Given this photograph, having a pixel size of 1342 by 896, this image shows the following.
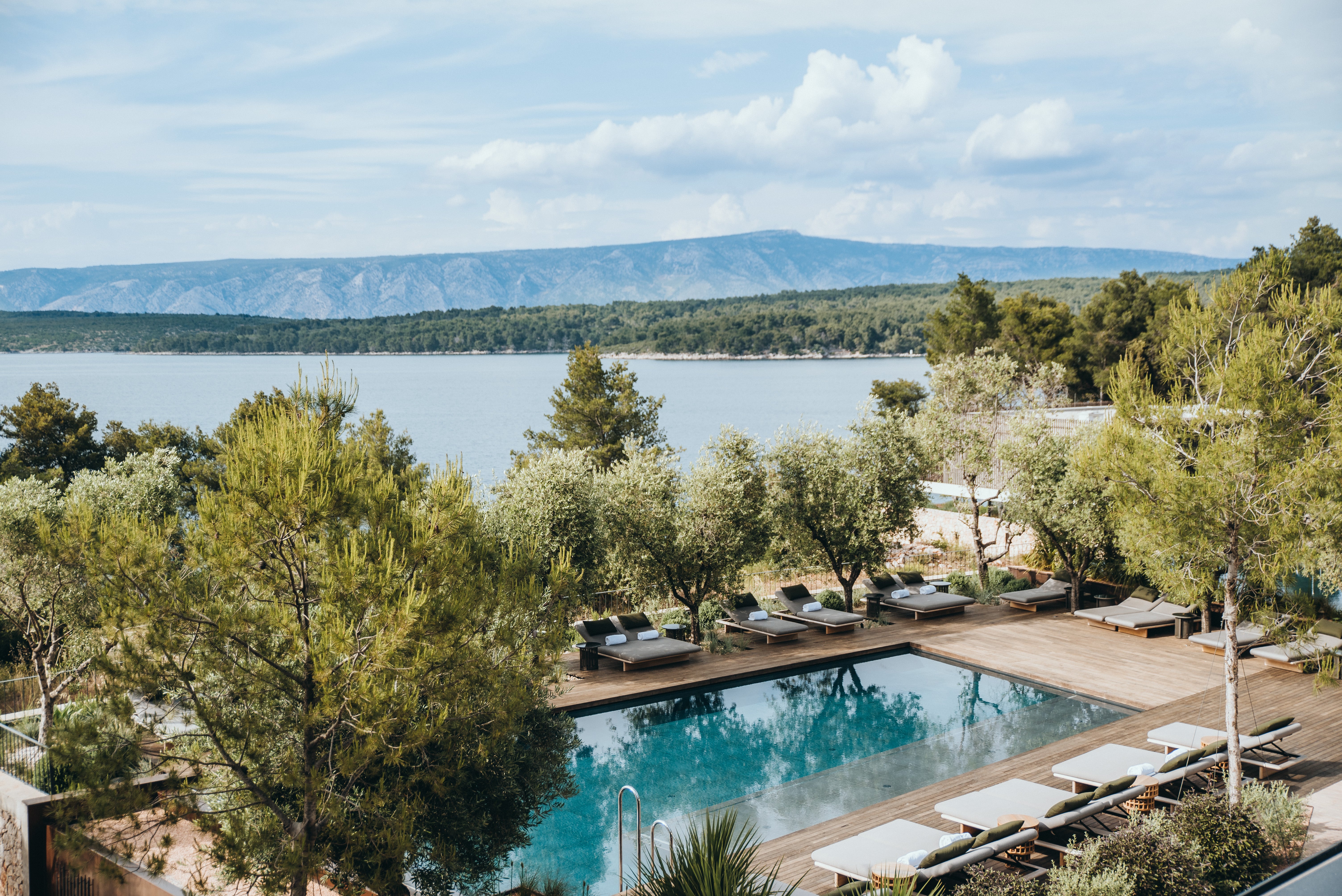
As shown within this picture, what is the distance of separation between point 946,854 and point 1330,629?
11.5 meters

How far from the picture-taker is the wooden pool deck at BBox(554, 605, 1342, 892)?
10.7 meters

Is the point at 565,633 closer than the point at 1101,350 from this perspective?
Yes

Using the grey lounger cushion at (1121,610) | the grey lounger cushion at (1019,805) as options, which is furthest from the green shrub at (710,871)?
the grey lounger cushion at (1121,610)

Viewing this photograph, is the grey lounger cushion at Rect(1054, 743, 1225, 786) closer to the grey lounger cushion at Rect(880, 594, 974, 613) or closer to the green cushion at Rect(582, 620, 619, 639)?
the grey lounger cushion at Rect(880, 594, 974, 613)

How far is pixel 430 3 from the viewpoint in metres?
24.7

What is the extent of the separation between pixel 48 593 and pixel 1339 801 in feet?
51.8

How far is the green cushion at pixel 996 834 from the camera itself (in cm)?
869

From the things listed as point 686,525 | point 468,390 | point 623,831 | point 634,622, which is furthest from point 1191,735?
point 468,390

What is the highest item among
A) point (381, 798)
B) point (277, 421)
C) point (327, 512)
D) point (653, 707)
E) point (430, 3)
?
point (430, 3)

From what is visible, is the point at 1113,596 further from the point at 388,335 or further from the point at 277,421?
the point at 388,335

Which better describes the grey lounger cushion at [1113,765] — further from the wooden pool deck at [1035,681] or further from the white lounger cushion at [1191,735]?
the wooden pool deck at [1035,681]

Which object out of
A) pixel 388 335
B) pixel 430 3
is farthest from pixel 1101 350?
pixel 388 335

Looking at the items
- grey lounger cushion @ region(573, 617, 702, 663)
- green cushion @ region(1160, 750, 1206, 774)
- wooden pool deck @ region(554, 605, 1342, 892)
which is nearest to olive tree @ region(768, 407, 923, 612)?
wooden pool deck @ region(554, 605, 1342, 892)

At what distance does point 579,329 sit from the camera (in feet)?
372
